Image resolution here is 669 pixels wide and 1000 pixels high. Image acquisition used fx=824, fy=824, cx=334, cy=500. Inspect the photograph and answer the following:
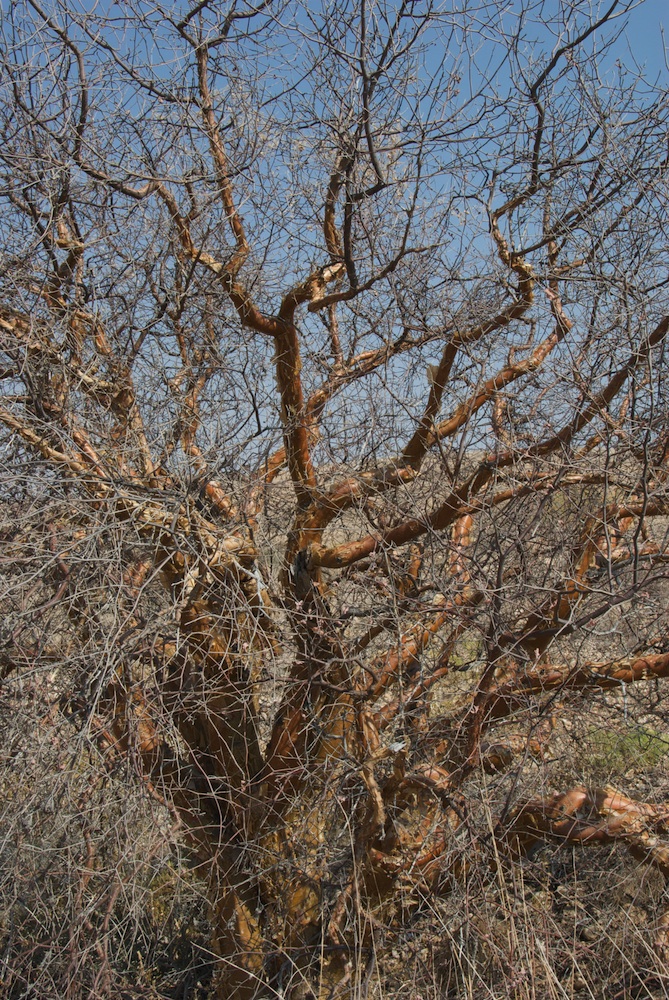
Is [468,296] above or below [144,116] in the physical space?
below

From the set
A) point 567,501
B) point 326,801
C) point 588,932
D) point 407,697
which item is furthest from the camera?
point 588,932

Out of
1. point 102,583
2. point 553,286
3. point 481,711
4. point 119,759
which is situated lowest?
point 481,711

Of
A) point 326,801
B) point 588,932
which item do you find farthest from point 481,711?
point 588,932

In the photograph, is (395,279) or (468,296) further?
(468,296)

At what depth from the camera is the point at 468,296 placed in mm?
4402

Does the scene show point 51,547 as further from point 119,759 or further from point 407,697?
point 407,697

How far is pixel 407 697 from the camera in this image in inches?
141

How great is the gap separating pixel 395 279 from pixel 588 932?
3948mm

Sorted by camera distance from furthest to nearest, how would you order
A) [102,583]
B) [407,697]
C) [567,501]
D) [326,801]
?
[567,501]
[326,801]
[407,697]
[102,583]

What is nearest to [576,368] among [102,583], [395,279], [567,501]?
[567,501]

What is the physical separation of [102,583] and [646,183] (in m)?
3.19

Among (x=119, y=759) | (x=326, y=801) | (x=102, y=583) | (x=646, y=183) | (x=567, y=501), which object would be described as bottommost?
(x=326, y=801)

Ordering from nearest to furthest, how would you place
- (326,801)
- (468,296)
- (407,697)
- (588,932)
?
(407,697) → (326,801) → (468,296) → (588,932)

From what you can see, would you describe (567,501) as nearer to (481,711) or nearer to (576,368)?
(576,368)
